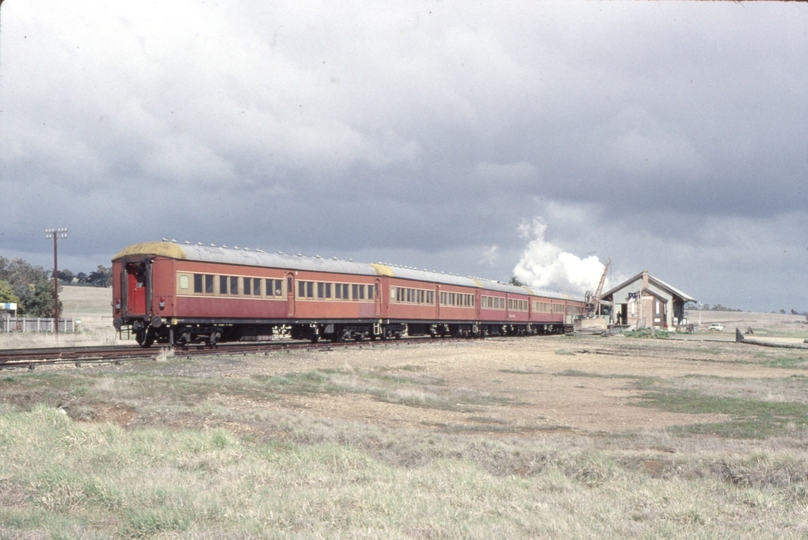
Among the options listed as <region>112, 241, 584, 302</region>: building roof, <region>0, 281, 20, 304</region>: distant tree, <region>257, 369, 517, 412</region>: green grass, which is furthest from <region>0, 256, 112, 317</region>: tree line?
<region>257, 369, 517, 412</region>: green grass

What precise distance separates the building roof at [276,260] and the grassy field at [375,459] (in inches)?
236

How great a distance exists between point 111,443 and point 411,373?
15800 millimetres

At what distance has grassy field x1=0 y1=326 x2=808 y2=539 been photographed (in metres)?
7.70

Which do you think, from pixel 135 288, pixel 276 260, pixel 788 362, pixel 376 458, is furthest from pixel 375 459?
pixel 788 362

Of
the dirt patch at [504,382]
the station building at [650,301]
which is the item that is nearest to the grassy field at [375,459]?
the dirt patch at [504,382]

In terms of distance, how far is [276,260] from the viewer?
32.6m

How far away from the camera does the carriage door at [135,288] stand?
2777 centimetres

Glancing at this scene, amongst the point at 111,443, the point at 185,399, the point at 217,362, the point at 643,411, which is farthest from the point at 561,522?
the point at 217,362

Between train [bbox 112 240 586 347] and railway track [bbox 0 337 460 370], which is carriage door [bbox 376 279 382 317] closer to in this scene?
train [bbox 112 240 586 347]

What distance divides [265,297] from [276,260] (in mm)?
1950

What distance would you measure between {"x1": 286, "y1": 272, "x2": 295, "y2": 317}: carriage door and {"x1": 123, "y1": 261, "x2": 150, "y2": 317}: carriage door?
6631 millimetres

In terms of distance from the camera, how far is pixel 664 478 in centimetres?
1066

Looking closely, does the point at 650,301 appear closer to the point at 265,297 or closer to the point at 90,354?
the point at 265,297

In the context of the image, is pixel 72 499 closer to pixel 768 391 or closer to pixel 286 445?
pixel 286 445
